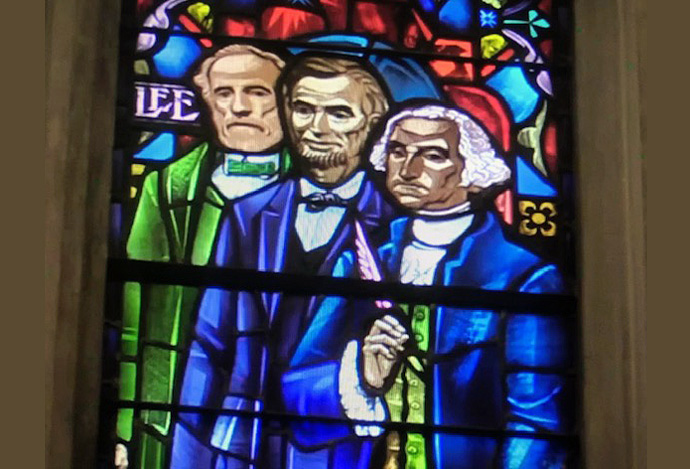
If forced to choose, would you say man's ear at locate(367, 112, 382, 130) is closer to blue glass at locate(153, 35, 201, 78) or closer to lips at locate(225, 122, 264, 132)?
lips at locate(225, 122, 264, 132)

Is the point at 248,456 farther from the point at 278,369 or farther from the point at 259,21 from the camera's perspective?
the point at 259,21

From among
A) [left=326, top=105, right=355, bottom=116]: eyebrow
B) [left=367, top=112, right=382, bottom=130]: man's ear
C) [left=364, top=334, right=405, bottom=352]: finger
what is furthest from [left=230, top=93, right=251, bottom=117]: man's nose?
[left=364, top=334, right=405, bottom=352]: finger

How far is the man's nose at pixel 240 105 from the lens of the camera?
641 cm

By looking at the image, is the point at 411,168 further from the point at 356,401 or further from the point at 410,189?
the point at 356,401

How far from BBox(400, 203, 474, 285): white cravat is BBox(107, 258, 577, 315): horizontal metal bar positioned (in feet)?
0.15

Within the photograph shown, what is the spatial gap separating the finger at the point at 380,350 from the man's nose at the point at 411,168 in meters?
0.57

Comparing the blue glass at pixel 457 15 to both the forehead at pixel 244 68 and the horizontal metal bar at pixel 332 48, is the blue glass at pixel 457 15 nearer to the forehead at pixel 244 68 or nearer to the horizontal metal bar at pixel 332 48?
the horizontal metal bar at pixel 332 48

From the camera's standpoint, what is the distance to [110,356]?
6.02m

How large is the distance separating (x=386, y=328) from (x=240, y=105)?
33.3 inches

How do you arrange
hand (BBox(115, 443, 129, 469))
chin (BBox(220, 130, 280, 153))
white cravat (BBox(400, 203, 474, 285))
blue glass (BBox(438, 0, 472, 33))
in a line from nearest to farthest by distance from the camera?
hand (BBox(115, 443, 129, 469)) < white cravat (BBox(400, 203, 474, 285)) < chin (BBox(220, 130, 280, 153)) < blue glass (BBox(438, 0, 472, 33))

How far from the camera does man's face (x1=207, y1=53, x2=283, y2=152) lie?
20.9ft

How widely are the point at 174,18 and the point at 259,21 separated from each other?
0.27m

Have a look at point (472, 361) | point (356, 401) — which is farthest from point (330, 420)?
point (472, 361)

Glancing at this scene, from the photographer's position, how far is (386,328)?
618cm
